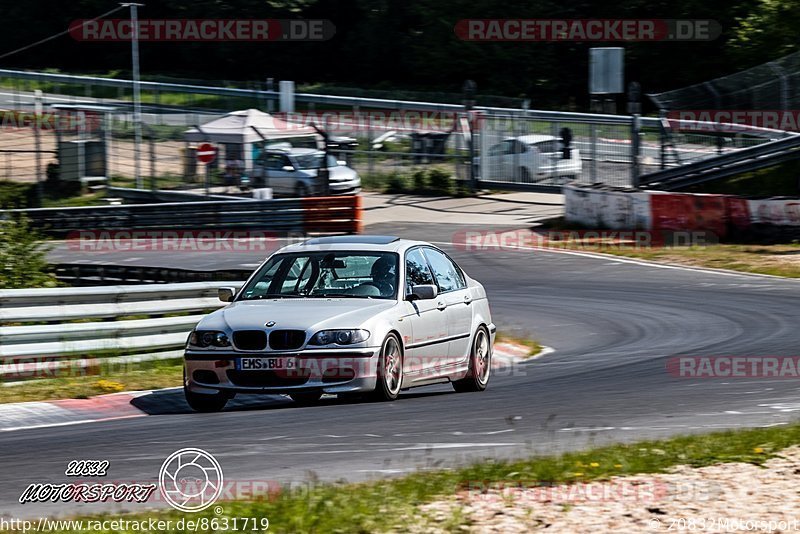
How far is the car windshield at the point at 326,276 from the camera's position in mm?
9805

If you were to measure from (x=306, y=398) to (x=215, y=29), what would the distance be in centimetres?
5885

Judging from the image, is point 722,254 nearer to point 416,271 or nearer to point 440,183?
point 440,183

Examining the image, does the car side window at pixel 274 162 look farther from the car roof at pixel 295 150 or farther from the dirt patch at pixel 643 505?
the dirt patch at pixel 643 505

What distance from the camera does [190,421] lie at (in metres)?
8.66

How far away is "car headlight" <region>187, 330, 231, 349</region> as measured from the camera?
29.4 feet

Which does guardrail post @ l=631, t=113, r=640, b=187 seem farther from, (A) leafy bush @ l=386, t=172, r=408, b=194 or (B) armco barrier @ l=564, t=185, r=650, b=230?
(A) leafy bush @ l=386, t=172, r=408, b=194

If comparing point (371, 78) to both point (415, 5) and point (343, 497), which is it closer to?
point (415, 5)

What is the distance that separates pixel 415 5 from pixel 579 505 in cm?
5994

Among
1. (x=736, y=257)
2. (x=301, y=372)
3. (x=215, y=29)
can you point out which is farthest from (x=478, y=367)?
(x=215, y=29)

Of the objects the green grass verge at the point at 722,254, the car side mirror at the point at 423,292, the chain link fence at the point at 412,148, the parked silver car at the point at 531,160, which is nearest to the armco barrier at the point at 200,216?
the chain link fence at the point at 412,148

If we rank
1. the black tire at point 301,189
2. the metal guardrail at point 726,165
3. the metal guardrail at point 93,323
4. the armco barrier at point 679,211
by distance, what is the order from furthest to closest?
the black tire at point 301,189 < the metal guardrail at point 726,165 < the armco barrier at point 679,211 < the metal guardrail at point 93,323

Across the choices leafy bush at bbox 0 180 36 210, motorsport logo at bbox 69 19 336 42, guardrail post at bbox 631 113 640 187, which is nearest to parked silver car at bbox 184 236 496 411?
guardrail post at bbox 631 113 640 187

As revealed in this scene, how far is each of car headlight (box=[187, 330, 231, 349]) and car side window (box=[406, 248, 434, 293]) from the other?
5.63ft

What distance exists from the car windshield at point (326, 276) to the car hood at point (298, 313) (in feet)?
0.67
